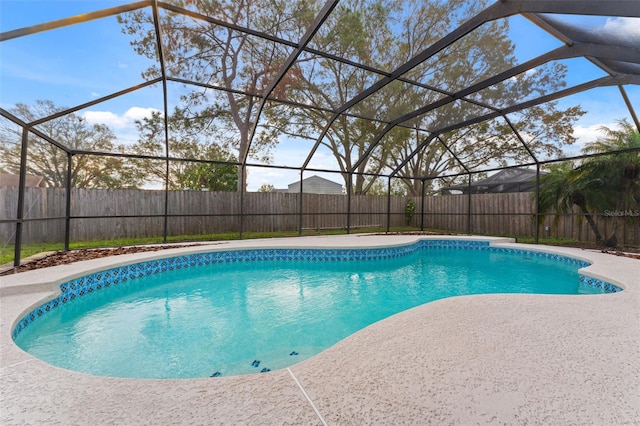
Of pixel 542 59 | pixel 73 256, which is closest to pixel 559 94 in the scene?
pixel 542 59

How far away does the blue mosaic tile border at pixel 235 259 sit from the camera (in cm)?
374

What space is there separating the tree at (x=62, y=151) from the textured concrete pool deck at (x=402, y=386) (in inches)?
144

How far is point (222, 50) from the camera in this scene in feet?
19.4

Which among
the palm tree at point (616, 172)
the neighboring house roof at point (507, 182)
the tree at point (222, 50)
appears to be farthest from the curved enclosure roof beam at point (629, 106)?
the tree at point (222, 50)

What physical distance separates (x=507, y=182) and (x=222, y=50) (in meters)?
9.90

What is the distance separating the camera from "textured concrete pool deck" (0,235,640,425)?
1.24m

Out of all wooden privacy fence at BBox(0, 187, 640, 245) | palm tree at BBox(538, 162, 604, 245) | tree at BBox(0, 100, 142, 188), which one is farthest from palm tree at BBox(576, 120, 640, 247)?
tree at BBox(0, 100, 142, 188)

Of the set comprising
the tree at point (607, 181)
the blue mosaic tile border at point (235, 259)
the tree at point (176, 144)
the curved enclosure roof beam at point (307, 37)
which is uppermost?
the curved enclosure roof beam at point (307, 37)

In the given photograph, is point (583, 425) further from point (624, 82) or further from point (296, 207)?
point (296, 207)

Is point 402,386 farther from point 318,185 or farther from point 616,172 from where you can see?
point 318,185

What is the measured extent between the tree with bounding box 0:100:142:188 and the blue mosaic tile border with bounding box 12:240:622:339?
2.36 metres

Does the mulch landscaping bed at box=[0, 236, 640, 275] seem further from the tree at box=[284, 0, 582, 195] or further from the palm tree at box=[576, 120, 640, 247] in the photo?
the tree at box=[284, 0, 582, 195]

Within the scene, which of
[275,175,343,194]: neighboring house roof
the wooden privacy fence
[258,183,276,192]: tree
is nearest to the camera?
the wooden privacy fence

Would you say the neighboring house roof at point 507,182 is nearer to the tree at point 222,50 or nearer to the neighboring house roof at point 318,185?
the tree at point 222,50
